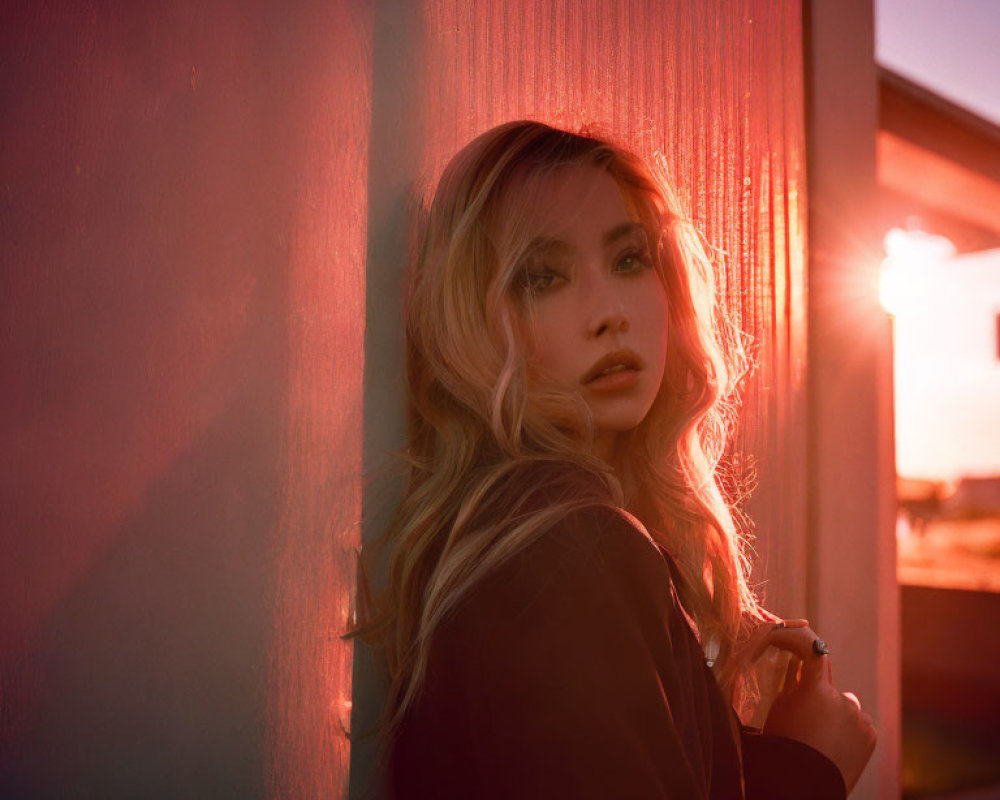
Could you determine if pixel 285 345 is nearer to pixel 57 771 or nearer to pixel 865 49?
pixel 57 771

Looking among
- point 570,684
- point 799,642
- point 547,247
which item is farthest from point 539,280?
point 799,642

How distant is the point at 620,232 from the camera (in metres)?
1.03

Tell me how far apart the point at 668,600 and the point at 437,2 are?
768 mm

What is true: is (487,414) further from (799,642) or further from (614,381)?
(799,642)

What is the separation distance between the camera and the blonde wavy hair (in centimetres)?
84

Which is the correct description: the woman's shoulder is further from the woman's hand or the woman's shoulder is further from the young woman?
A: the woman's hand

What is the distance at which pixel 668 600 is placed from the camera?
2.61 ft

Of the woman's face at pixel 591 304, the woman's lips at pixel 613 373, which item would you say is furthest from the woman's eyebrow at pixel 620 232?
the woman's lips at pixel 613 373

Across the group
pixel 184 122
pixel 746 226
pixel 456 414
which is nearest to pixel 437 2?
pixel 184 122

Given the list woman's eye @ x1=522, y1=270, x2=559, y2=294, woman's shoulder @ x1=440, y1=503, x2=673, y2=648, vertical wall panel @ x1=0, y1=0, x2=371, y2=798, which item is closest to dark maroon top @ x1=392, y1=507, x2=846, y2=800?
woman's shoulder @ x1=440, y1=503, x2=673, y2=648

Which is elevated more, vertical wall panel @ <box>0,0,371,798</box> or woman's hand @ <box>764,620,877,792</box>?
vertical wall panel @ <box>0,0,371,798</box>

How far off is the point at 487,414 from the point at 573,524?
0.22 meters

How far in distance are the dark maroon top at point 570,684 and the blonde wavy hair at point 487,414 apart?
34 mm

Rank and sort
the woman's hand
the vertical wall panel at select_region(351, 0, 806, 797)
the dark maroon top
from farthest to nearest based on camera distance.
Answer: the woman's hand
the vertical wall panel at select_region(351, 0, 806, 797)
the dark maroon top
